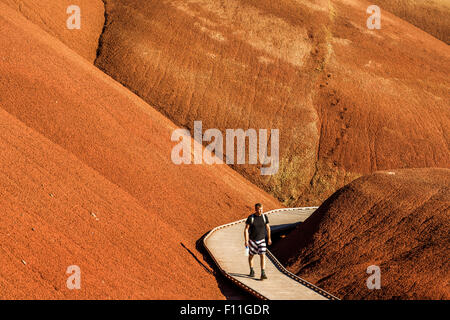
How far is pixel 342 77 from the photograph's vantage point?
110 ft

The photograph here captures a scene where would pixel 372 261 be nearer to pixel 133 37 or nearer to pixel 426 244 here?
pixel 426 244

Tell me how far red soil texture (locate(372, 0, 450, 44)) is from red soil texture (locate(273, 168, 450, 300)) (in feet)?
151

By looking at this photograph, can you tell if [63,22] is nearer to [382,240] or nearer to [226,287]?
[226,287]

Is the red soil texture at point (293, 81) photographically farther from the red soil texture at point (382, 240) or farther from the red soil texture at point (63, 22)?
the red soil texture at point (382, 240)

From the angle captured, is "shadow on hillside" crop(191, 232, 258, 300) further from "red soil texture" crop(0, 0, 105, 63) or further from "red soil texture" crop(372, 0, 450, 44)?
"red soil texture" crop(372, 0, 450, 44)

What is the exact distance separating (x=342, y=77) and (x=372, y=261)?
23892 mm

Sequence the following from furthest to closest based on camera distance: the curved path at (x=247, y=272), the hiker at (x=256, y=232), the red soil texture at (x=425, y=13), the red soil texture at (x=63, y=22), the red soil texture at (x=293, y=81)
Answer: the red soil texture at (x=425, y=13) < the red soil texture at (x=63, y=22) < the red soil texture at (x=293, y=81) < the hiker at (x=256, y=232) < the curved path at (x=247, y=272)

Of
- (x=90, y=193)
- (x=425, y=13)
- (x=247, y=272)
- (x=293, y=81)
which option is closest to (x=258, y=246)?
(x=247, y=272)

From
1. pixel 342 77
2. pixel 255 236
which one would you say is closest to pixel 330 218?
pixel 255 236

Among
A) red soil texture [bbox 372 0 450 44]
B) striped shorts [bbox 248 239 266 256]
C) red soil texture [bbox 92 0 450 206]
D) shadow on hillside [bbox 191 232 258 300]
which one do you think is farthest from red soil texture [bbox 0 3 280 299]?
red soil texture [bbox 372 0 450 44]

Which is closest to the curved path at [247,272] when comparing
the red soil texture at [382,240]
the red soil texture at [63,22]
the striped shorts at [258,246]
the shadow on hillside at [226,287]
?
the shadow on hillside at [226,287]

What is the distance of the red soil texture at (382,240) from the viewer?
10.5 m

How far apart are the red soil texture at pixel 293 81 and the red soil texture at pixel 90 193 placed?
668 cm

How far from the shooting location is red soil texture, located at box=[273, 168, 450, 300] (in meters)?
10.5
